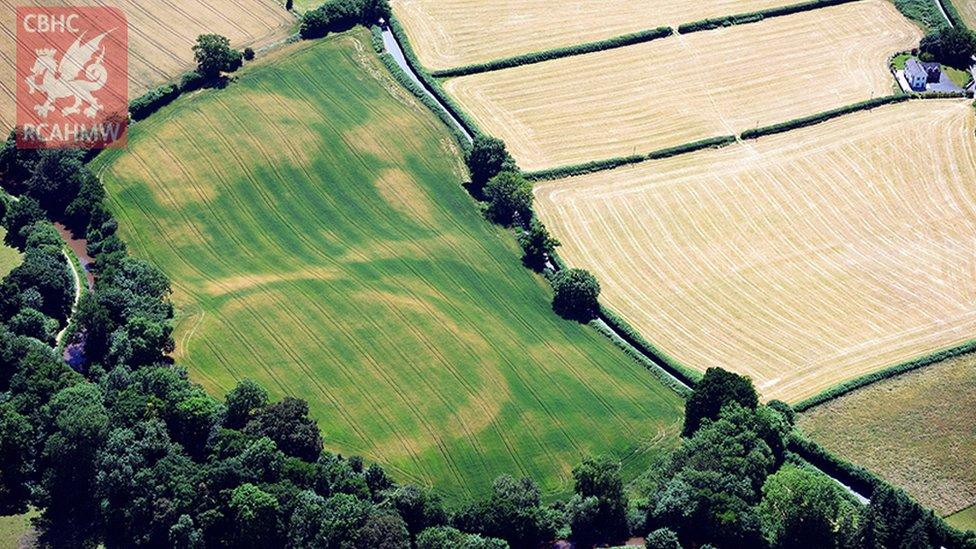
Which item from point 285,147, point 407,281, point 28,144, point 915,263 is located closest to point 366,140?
point 285,147

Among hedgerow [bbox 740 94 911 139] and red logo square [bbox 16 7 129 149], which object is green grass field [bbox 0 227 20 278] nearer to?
red logo square [bbox 16 7 129 149]

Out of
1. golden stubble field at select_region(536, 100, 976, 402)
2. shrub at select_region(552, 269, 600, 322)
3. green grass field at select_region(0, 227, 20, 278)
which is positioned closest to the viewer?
golden stubble field at select_region(536, 100, 976, 402)

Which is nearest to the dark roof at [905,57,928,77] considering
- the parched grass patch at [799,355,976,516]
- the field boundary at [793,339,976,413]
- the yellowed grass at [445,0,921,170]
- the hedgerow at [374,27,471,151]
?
the yellowed grass at [445,0,921,170]

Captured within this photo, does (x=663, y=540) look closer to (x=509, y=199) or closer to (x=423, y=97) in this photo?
(x=509, y=199)

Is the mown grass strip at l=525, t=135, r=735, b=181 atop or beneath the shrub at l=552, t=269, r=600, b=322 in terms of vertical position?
atop

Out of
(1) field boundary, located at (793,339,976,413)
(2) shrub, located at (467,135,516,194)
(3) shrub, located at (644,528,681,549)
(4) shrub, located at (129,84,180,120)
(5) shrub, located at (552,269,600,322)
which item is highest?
(4) shrub, located at (129,84,180,120)

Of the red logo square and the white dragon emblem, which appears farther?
the white dragon emblem

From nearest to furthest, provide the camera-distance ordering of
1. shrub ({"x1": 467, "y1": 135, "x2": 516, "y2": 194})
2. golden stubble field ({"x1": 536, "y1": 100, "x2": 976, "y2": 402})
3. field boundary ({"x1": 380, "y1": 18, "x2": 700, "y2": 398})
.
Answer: field boundary ({"x1": 380, "y1": 18, "x2": 700, "y2": 398})
golden stubble field ({"x1": 536, "y1": 100, "x2": 976, "y2": 402})
shrub ({"x1": 467, "y1": 135, "x2": 516, "y2": 194})

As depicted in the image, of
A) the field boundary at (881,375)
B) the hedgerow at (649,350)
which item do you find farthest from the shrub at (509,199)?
the field boundary at (881,375)
